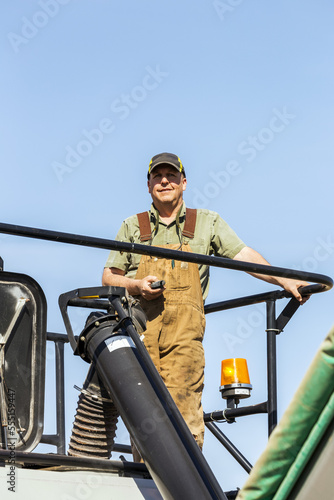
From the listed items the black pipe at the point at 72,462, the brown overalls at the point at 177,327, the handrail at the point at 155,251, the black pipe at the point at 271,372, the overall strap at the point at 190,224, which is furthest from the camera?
the overall strap at the point at 190,224

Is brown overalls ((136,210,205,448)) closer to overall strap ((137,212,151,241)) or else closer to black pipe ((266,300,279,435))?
overall strap ((137,212,151,241))

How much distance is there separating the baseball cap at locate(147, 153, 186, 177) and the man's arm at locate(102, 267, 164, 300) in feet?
2.47

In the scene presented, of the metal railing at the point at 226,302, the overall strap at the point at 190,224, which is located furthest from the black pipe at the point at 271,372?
the overall strap at the point at 190,224

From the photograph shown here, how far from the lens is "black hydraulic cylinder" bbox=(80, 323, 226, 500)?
3.03m

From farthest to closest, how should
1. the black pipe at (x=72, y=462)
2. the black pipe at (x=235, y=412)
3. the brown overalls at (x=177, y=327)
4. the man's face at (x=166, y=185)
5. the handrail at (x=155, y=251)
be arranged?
the man's face at (x=166, y=185) → the brown overalls at (x=177, y=327) → the black pipe at (x=235, y=412) → the handrail at (x=155, y=251) → the black pipe at (x=72, y=462)

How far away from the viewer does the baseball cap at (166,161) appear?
486 cm

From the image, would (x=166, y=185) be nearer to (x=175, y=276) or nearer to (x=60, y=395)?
(x=175, y=276)

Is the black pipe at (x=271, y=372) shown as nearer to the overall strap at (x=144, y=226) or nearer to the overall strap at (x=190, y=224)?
the overall strap at (x=190, y=224)

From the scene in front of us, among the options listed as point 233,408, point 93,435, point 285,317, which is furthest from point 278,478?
point 233,408

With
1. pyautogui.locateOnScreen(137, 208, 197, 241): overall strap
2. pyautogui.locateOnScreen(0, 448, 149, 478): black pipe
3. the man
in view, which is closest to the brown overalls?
the man

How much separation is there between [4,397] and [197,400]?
1284 millimetres

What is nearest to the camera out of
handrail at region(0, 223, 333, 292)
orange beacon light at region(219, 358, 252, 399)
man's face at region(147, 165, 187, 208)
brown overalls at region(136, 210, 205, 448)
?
handrail at region(0, 223, 333, 292)

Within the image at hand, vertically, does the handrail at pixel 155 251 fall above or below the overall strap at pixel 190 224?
below

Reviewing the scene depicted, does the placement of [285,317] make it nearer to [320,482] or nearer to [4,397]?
[4,397]
